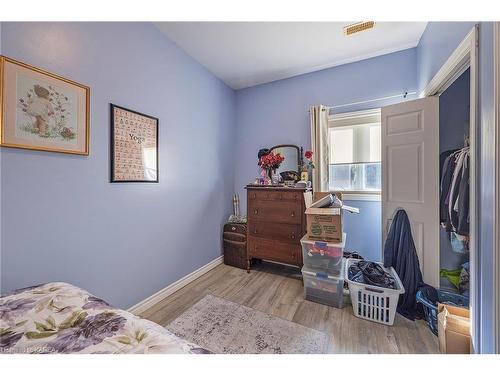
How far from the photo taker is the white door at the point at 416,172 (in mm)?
1792

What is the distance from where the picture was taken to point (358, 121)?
8.27 feet

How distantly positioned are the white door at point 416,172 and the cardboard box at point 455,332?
2.09 feet

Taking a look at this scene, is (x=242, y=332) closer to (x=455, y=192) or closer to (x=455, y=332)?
(x=455, y=332)

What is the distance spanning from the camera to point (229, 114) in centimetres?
310

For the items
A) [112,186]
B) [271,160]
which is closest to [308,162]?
[271,160]

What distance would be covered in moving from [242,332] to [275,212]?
1258mm

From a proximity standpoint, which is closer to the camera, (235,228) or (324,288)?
(324,288)

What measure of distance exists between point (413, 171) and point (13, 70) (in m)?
3.09

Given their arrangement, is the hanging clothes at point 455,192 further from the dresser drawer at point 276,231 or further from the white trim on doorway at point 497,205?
the dresser drawer at point 276,231

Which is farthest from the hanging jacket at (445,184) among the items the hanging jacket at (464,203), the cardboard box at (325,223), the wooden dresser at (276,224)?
the wooden dresser at (276,224)
